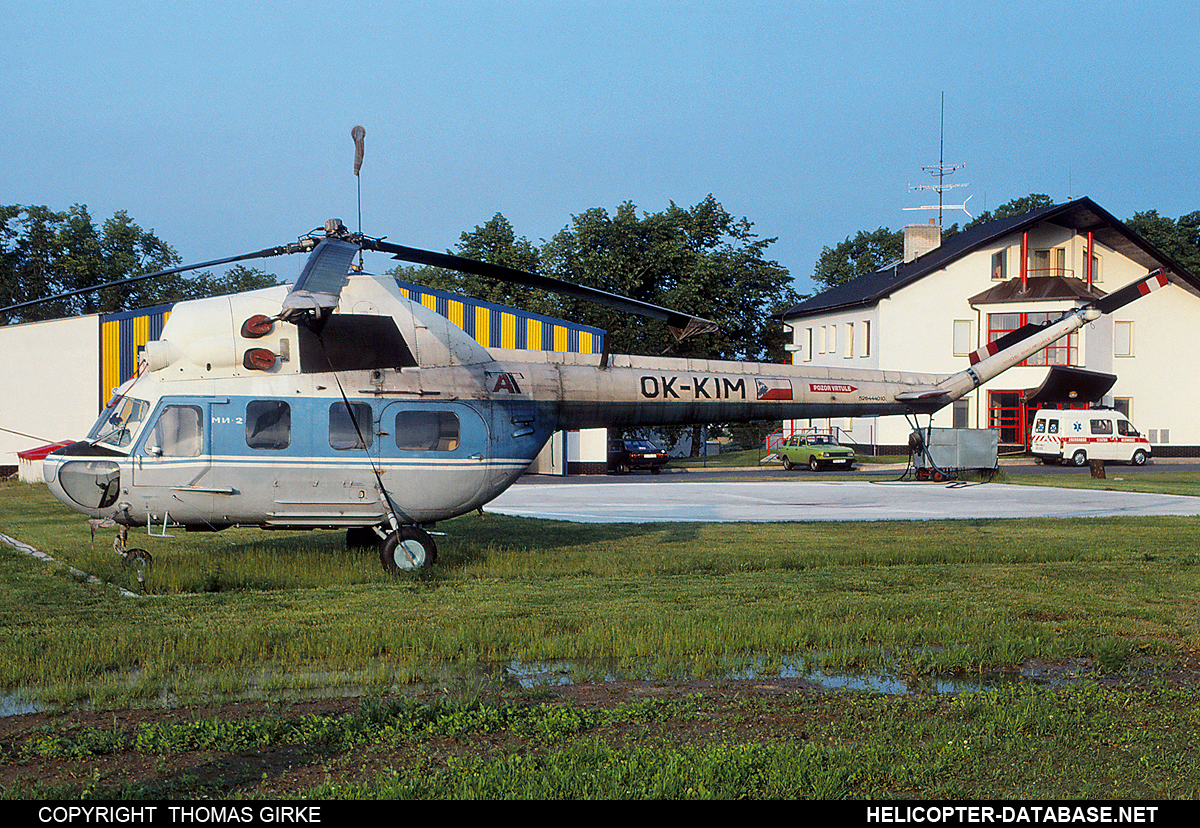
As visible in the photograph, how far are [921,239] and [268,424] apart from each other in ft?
Answer: 175

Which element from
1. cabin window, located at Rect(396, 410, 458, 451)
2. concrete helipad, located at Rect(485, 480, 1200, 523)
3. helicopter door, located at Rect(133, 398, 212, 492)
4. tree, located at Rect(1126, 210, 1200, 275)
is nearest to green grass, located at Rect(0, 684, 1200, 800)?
helicopter door, located at Rect(133, 398, 212, 492)

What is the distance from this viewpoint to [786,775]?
5164 millimetres

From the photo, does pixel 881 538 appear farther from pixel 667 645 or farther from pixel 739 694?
pixel 739 694

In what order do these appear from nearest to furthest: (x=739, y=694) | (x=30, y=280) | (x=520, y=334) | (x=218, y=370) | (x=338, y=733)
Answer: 1. (x=338, y=733)
2. (x=739, y=694)
3. (x=218, y=370)
4. (x=520, y=334)
5. (x=30, y=280)

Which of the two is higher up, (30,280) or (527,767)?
(30,280)

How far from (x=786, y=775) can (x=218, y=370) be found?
997cm

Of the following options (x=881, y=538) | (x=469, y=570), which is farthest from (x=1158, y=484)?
(x=469, y=570)

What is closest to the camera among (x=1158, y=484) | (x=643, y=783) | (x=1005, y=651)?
(x=643, y=783)

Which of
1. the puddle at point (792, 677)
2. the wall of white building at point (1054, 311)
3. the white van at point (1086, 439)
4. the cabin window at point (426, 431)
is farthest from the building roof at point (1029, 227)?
the puddle at point (792, 677)

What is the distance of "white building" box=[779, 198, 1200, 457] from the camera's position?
173 ft

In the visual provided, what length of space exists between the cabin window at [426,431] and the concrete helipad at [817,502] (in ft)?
23.8

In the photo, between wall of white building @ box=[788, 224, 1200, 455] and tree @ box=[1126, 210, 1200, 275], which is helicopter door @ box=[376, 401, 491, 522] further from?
tree @ box=[1126, 210, 1200, 275]

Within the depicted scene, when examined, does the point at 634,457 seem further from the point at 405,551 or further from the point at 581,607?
the point at 581,607

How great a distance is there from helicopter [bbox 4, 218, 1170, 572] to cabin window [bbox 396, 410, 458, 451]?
0.02 meters
